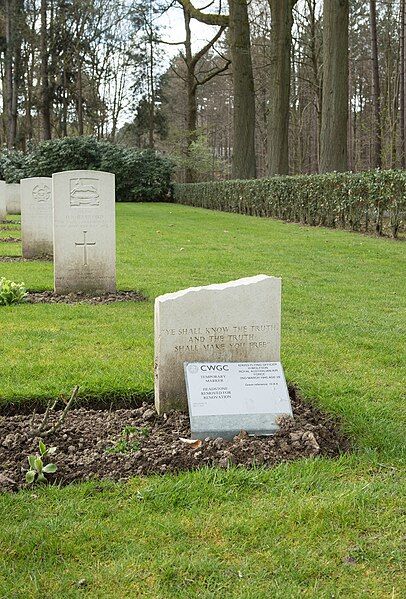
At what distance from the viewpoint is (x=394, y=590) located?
2.31 metres

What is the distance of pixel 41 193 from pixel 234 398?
8154mm

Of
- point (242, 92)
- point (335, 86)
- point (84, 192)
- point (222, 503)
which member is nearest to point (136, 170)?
point (242, 92)

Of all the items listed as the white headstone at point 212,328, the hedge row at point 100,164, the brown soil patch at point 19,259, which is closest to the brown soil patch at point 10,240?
the brown soil patch at point 19,259

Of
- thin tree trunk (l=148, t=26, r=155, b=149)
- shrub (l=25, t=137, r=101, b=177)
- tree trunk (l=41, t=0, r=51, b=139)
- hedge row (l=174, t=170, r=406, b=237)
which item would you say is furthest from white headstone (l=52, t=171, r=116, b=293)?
thin tree trunk (l=148, t=26, r=155, b=149)

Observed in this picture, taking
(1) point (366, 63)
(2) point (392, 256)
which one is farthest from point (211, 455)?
(1) point (366, 63)

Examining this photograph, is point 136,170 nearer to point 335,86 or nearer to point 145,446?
point 335,86

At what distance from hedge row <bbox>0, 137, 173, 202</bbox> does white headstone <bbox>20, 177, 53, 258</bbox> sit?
19371 millimetres

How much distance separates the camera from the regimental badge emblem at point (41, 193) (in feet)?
35.9

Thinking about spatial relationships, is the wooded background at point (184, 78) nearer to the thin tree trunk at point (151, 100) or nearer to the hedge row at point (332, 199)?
the thin tree trunk at point (151, 100)

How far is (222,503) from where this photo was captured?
2.88m

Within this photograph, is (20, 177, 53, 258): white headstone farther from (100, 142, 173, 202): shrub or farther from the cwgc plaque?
(100, 142, 173, 202): shrub

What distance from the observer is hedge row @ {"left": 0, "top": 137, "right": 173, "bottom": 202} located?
30062 mm

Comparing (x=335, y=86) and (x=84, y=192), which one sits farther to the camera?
(x=335, y=86)

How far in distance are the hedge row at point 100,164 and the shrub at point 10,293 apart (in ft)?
76.8
